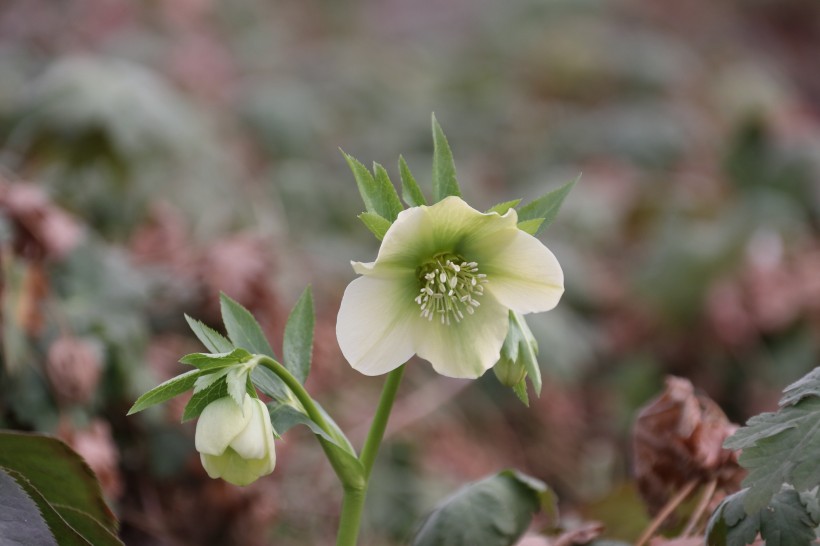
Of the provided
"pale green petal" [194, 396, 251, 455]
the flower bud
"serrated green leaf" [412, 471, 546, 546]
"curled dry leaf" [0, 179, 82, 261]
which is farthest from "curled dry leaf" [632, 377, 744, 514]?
"curled dry leaf" [0, 179, 82, 261]

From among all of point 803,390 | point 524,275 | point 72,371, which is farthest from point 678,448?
point 72,371

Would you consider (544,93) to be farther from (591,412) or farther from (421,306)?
(421,306)

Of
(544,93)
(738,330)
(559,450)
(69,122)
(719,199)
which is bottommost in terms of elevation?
(559,450)

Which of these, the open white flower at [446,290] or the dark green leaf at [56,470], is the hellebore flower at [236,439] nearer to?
the open white flower at [446,290]

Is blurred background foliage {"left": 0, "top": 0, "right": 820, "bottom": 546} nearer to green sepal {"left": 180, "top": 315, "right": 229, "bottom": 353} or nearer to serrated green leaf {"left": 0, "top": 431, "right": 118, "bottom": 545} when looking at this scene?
serrated green leaf {"left": 0, "top": 431, "right": 118, "bottom": 545}

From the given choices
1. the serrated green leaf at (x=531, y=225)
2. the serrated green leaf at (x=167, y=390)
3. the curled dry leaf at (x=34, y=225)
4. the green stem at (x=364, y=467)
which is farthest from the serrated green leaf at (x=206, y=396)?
the curled dry leaf at (x=34, y=225)

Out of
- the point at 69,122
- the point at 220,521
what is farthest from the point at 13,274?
the point at 69,122
